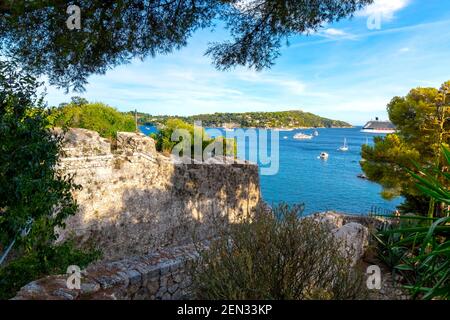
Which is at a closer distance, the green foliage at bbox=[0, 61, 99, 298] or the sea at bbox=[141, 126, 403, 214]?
the green foliage at bbox=[0, 61, 99, 298]

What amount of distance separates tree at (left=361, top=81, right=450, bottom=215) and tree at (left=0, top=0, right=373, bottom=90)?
951 centimetres

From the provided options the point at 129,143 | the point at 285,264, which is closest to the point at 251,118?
the point at 129,143

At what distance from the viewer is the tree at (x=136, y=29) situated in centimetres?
502

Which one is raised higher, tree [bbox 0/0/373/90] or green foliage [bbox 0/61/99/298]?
tree [bbox 0/0/373/90]

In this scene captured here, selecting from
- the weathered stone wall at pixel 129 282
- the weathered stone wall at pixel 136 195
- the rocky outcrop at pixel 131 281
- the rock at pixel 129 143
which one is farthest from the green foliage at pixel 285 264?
the rock at pixel 129 143

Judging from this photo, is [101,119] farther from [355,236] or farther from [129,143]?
[355,236]

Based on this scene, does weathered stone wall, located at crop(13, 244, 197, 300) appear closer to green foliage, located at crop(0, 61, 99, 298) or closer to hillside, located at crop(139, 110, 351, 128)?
green foliage, located at crop(0, 61, 99, 298)

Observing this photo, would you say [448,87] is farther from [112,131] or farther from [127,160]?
[112,131]

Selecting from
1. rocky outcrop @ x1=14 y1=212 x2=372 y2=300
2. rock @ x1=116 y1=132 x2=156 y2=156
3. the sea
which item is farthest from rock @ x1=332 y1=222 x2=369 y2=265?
the sea

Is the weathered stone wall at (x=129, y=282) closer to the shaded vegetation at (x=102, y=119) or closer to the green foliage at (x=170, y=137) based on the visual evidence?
the shaded vegetation at (x=102, y=119)

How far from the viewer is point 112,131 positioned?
15.8 metres

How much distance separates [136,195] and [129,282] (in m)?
4.54

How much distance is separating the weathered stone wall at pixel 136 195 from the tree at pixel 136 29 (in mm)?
2348

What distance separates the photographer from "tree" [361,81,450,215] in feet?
43.8
